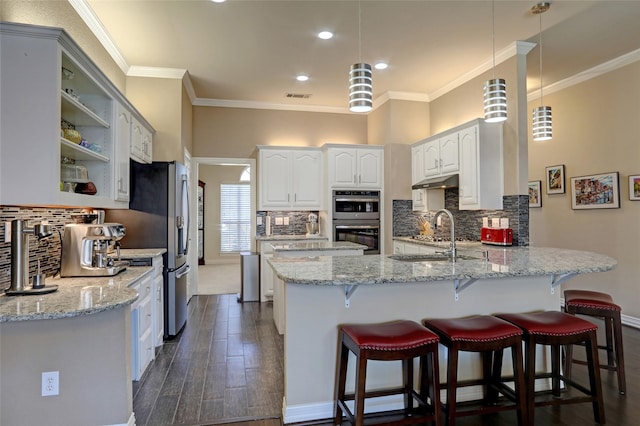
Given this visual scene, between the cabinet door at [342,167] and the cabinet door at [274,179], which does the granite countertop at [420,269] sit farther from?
the cabinet door at [274,179]

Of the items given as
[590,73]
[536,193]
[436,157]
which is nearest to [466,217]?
[436,157]

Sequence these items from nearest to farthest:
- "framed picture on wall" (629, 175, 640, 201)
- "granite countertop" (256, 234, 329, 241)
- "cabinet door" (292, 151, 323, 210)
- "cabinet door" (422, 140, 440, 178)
Result: "framed picture on wall" (629, 175, 640, 201) < "cabinet door" (422, 140, 440, 178) < "granite countertop" (256, 234, 329, 241) < "cabinet door" (292, 151, 323, 210)

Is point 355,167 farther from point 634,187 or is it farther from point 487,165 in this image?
point 634,187

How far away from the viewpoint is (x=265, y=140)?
622 centimetres

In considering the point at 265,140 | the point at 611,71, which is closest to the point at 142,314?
the point at 265,140

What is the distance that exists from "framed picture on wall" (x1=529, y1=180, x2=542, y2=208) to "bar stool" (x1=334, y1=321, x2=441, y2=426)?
415 centimetres

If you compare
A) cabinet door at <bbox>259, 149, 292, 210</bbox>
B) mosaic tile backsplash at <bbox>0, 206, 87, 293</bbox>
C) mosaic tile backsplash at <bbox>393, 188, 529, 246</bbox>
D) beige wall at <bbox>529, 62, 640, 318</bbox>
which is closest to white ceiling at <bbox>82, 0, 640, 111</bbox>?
beige wall at <bbox>529, 62, 640, 318</bbox>

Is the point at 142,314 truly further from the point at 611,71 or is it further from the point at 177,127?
the point at 611,71

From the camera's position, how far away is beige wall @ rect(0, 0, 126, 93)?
89.6 inches

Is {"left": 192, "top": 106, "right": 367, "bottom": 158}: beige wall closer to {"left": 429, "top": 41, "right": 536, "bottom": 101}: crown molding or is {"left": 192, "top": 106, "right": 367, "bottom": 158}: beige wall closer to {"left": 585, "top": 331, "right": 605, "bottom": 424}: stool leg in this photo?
{"left": 429, "top": 41, "right": 536, "bottom": 101}: crown molding

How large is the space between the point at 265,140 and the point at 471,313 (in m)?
4.57

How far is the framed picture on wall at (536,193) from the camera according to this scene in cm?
540

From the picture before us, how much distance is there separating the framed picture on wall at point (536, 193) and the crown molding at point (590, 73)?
1236mm

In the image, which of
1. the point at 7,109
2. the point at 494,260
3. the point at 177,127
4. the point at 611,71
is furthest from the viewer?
the point at 177,127
